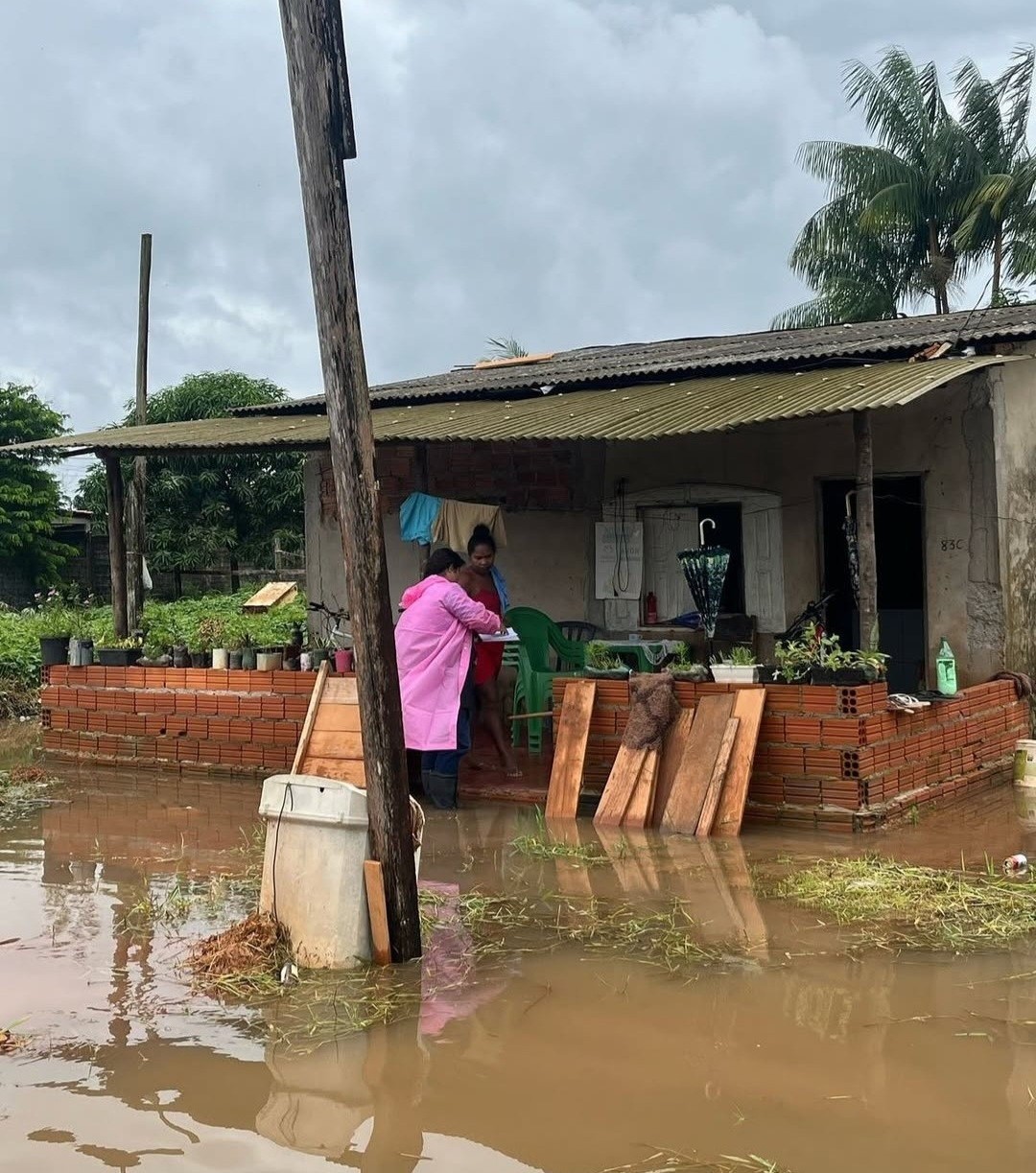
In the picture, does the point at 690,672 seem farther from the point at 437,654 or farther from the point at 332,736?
the point at 332,736

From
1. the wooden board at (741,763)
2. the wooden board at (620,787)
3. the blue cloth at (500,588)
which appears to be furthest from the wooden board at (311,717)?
the wooden board at (741,763)

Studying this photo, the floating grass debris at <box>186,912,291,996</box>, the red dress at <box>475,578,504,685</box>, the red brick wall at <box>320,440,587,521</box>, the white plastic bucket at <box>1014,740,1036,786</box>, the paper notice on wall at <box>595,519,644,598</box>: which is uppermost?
the red brick wall at <box>320,440,587,521</box>

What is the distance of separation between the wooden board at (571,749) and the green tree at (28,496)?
18.5 metres

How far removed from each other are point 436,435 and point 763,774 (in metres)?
3.44

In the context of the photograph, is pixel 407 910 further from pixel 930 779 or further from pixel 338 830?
pixel 930 779

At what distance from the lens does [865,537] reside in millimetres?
8016

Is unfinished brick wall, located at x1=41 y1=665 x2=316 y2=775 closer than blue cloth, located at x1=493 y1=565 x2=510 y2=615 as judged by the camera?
No

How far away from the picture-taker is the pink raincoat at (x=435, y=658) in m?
7.93

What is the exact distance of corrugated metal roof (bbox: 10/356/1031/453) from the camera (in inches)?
307

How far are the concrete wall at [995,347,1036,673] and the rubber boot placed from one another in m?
4.44

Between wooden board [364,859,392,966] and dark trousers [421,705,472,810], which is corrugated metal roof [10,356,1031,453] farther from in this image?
wooden board [364,859,392,966]

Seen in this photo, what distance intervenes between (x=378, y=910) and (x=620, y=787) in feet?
10.3

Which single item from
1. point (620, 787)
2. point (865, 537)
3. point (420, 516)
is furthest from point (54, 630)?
point (865, 537)

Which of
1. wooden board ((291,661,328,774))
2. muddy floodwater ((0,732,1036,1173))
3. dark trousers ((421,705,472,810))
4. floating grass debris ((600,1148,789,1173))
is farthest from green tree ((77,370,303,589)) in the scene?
floating grass debris ((600,1148,789,1173))
